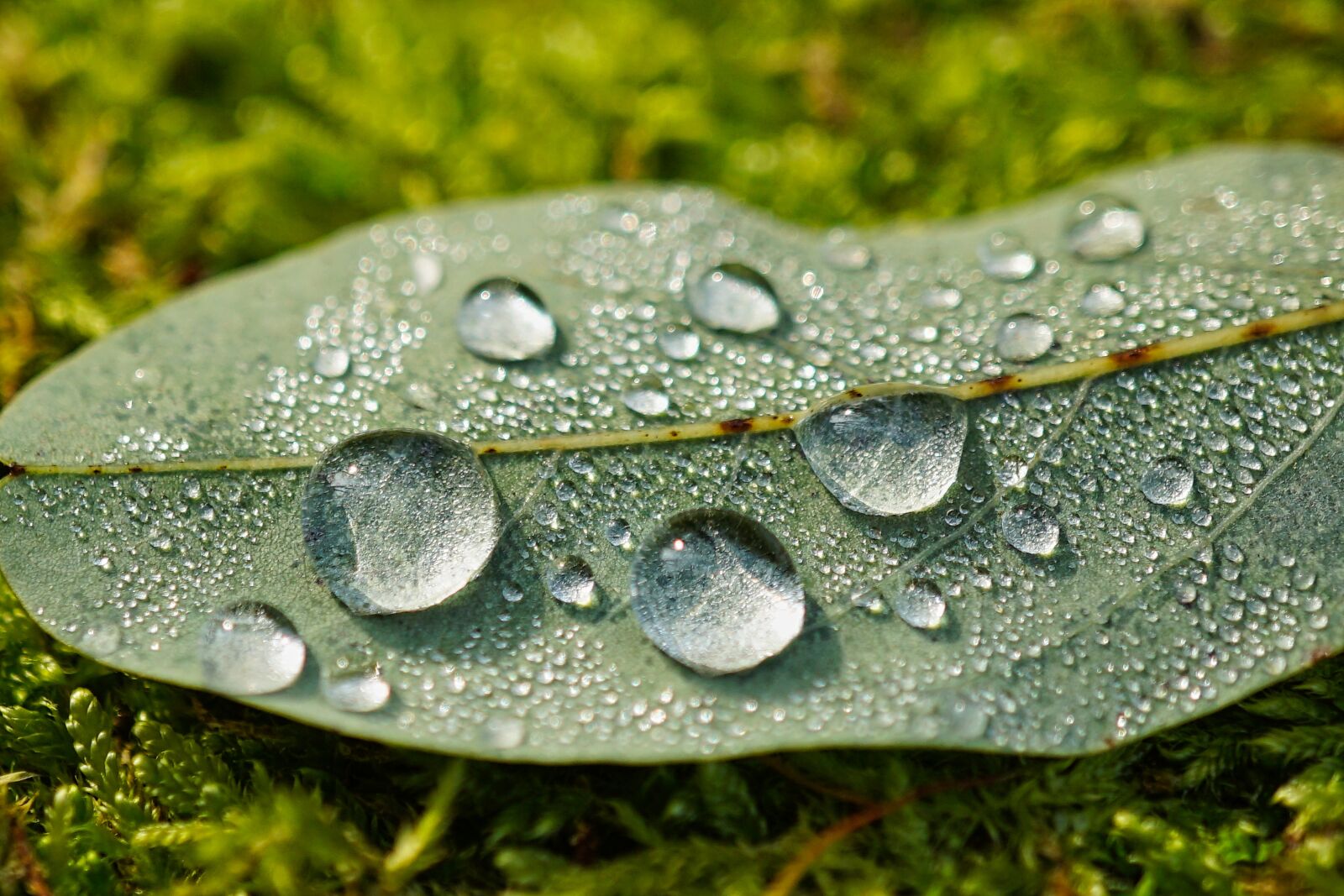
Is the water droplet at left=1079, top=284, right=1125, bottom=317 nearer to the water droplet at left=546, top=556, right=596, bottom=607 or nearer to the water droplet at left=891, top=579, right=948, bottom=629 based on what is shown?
the water droplet at left=891, top=579, right=948, bottom=629

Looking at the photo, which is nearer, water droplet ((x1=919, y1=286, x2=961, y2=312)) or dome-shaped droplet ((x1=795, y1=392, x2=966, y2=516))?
dome-shaped droplet ((x1=795, y1=392, x2=966, y2=516))

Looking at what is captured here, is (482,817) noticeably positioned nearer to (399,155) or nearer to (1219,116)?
(399,155)

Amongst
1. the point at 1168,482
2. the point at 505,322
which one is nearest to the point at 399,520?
the point at 505,322

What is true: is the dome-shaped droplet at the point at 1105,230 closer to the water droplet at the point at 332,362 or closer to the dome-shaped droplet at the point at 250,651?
the water droplet at the point at 332,362

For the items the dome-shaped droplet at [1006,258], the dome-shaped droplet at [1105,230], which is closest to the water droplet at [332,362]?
the dome-shaped droplet at [1006,258]

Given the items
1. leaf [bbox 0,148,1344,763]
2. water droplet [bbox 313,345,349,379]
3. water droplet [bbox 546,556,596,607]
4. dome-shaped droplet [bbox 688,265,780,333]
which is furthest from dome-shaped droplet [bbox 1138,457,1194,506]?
water droplet [bbox 313,345,349,379]

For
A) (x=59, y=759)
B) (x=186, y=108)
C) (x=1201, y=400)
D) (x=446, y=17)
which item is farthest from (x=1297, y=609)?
(x=186, y=108)

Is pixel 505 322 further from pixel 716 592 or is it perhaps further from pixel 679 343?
pixel 716 592
